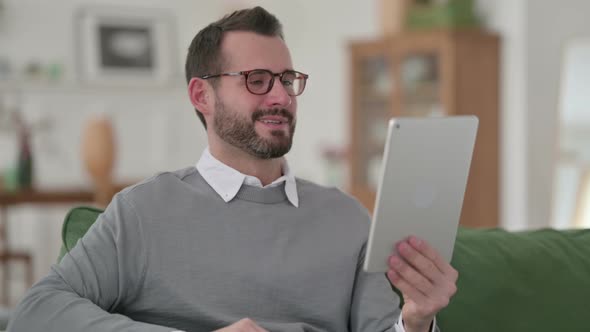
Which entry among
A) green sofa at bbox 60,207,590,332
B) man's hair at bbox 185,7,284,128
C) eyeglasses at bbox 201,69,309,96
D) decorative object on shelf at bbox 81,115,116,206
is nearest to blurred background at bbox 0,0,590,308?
decorative object on shelf at bbox 81,115,116,206

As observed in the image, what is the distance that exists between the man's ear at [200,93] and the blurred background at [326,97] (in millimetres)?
3161

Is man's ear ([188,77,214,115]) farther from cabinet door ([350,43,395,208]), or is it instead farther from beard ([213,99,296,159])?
cabinet door ([350,43,395,208])

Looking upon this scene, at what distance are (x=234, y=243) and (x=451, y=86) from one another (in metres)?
3.80

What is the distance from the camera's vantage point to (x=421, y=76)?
556 cm

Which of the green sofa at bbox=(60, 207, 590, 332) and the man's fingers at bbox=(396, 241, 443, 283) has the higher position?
the man's fingers at bbox=(396, 241, 443, 283)

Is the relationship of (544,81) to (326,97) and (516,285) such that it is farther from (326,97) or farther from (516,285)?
(516,285)

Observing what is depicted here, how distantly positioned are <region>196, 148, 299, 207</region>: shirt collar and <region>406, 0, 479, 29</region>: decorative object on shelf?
12.4 feet

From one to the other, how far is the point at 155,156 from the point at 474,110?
2.57m

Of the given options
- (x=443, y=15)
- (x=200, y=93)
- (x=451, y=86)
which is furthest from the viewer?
(x=443, y=15)

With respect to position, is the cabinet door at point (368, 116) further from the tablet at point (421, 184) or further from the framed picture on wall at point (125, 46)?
the tablet at point (421, 184)

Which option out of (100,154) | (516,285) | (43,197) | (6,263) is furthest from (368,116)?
(516,285)

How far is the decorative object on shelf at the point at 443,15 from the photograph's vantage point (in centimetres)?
538

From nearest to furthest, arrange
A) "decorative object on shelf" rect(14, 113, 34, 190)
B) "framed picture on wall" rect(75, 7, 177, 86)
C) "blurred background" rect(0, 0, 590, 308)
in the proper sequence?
"decorative object on shelf" rect(14, 113, 34, 190) → "blurred background" rect(0, 0, 590, 308) → "framed picture on wall" rect(75, 7, 177, 86)

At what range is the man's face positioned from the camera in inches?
67.4
